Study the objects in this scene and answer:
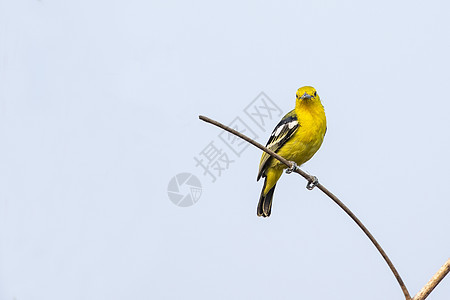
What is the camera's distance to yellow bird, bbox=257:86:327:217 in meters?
4.42

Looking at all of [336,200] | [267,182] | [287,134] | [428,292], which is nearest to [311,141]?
[287,134]

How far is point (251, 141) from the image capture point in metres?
2.37

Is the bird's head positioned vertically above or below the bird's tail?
above

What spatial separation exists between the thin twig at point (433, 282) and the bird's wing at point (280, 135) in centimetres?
232

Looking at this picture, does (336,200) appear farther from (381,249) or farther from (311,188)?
(311,188)

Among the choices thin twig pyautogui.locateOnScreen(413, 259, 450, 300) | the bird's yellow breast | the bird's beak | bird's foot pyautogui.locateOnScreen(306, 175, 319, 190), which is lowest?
thin twig pyautogui.locateOnScreen(413, 259, 450, 300)

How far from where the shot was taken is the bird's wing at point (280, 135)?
449cm

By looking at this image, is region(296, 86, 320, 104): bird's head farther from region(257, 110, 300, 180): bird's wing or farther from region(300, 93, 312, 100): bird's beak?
region(257, 110, 300, 180): bird's wing

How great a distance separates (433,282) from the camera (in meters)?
2.23

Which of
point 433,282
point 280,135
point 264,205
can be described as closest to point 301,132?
point 280,135

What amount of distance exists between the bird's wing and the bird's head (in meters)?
0.19

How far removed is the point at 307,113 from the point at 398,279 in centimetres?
225

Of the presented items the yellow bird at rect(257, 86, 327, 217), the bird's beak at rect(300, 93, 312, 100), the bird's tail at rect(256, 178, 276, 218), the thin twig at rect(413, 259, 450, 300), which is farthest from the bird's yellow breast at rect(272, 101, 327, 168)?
the thin twig at rect(413, 259, 450, 300)

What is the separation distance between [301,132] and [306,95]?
0.31 m
